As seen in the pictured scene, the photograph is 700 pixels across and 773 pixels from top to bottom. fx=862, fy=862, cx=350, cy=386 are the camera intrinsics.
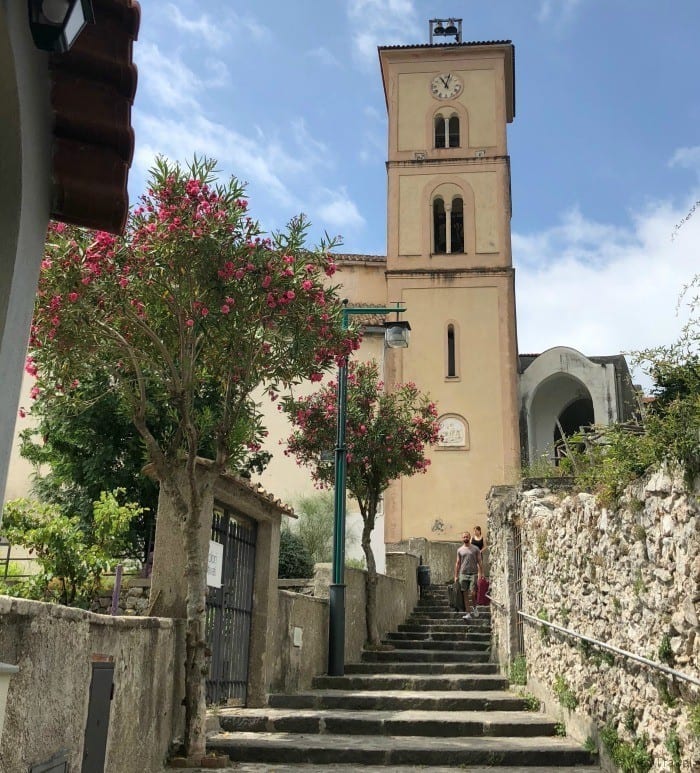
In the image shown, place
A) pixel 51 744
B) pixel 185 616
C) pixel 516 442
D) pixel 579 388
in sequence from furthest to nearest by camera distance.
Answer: pixel 579 388
pixel 516 442
pixel 185 616
pixel 51 744

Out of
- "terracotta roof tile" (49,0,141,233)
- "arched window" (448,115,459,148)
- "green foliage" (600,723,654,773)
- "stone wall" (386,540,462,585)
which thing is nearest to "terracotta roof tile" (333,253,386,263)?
"arched window" (448,115,459,148)

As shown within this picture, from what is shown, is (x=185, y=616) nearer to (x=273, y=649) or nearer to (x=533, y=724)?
(x=273, y=649)

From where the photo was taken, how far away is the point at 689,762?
5141mm

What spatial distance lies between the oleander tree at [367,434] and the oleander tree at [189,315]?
6611 mm

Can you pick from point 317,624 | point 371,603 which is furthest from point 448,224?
point 317,624

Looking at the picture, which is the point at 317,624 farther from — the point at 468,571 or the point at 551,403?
the point at 551,403

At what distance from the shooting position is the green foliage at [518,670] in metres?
10.6

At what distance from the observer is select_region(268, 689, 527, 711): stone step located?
9.81m

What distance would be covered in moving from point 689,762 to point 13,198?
481 centimetres

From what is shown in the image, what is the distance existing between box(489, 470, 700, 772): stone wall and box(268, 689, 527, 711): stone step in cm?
45

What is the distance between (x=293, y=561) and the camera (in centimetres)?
1967

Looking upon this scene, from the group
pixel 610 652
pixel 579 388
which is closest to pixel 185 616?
pixel 610 652

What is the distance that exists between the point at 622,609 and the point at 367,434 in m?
8.56

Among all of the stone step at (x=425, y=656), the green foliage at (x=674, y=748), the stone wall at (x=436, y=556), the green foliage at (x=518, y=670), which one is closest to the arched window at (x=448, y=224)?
the stone wall at (x=436, y=556)
